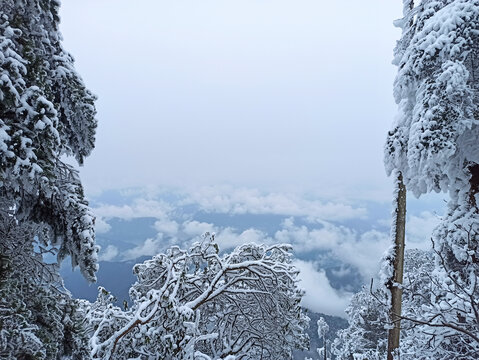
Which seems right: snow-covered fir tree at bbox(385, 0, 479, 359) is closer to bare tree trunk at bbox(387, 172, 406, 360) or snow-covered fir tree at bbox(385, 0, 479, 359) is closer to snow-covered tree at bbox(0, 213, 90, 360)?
bare tree trunk at bbox(387, 172, 406, 360)

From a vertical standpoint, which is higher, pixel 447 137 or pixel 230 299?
pixel 447 137

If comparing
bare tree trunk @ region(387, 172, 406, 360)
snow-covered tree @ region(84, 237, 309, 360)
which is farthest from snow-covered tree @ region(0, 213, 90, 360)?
bare tree trunk @ region(387, 172, 406, 360)

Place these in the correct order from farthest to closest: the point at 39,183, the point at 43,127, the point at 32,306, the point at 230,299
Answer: the point at 230,299 < the point at 32,306 < the point at 39,183 < the point at 43,127

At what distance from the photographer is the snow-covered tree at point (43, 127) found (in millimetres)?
4039

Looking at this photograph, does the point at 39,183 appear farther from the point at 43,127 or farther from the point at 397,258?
the point at 397,258

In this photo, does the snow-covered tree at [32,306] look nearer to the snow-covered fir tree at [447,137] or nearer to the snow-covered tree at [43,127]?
the snow-covered tree at [43,127]

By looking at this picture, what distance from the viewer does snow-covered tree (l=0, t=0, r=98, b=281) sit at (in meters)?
4.04

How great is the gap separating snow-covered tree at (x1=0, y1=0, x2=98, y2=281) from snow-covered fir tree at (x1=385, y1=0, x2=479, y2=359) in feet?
17.6

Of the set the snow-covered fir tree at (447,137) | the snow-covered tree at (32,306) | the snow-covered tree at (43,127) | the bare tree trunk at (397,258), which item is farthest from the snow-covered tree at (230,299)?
the snow-covered fir tree at (447,137)

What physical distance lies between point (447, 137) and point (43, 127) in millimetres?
5846

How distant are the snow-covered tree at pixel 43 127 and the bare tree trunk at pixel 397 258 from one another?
609 cm

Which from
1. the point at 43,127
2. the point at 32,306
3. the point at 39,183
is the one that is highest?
the point at 43,127

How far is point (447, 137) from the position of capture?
18.7ft

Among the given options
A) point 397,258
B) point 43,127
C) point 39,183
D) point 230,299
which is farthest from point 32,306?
point 397,258
